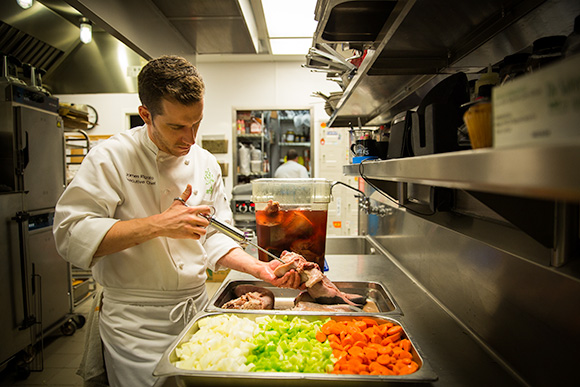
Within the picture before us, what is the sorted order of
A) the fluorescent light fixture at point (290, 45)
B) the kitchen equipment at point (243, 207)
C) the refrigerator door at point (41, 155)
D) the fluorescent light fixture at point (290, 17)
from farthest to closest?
1. the kitchen equipment at point (243, 207)
2. the fluorescent light fixture at point (290, 45)
3. the refrigerator door at point (41, 155)
4. the fluorescent light fixture at point (290, 17)

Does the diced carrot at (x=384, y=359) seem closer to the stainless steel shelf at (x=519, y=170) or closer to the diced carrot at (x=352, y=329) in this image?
the diced carrot at (x=352, y=329)

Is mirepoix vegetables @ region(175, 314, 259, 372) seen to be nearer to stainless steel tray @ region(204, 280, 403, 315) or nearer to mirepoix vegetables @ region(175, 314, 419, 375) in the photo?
mirepoix vegetables @ region(175, 314, 419, 375)

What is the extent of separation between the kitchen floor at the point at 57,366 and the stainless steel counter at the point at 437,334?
2.12 m

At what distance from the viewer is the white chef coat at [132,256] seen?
1363mm

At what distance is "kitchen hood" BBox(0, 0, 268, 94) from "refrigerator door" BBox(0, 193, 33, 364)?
160 centimetres

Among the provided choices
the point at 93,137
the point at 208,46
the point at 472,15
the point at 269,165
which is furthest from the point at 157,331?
the point at 93,137

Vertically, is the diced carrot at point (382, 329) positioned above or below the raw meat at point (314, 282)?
below

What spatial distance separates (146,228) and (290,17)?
106 inches

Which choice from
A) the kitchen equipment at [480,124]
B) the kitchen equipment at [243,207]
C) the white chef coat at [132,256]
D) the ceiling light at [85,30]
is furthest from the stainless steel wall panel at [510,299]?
the ceiling light at [85,30]

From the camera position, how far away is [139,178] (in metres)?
1.51

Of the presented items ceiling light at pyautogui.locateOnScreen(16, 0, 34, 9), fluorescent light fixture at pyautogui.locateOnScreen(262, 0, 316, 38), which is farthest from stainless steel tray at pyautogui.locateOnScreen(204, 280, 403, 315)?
ceiling light at pyautogui.locateOnScreen(16, 0, 34, 9)

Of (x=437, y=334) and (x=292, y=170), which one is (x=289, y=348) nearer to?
(x=437, y=334)

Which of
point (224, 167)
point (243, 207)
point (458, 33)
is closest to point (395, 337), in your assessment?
point (458, 33)

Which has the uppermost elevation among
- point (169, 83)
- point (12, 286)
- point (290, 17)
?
point (290, 17)
